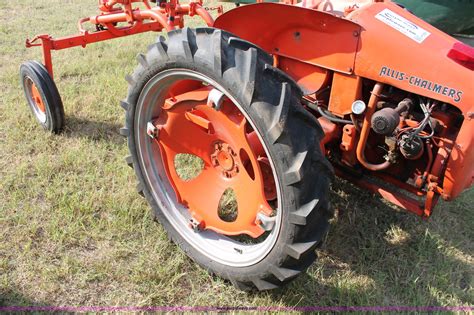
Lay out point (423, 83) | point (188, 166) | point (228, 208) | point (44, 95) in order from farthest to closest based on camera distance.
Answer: point (44, 95)
point (188, 166)
point (228, 208)
point (423, 83)

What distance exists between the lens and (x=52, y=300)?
2129mm

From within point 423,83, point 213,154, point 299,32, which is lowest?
point 213,154

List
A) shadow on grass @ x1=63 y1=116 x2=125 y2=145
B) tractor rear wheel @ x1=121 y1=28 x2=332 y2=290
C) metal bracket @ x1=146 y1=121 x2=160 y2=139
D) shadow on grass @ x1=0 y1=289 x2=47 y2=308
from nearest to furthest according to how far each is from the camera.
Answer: tractor rear wheel @ x1=121 y1=28 x2=332 y2=290 < shadow on grass @ x1=0 y1=289 x2=47 y2=308 < metal bracket @ x1=146 y1=121 x2=160 y2=139 < shadow on grass @ x1=63 y1=116 x2=125 y2=145

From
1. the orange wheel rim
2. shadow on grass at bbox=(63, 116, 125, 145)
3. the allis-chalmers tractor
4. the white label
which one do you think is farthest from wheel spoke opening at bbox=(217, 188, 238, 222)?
the white label

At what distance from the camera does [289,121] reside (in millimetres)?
1661

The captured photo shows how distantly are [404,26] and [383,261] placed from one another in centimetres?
125

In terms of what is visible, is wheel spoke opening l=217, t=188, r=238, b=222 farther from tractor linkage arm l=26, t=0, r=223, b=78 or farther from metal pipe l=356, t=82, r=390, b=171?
tractor linkage arm l=26, t=0, r=223, b=78

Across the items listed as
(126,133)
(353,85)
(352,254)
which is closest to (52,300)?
(126,133)

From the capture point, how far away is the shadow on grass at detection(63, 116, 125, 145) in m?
3.51

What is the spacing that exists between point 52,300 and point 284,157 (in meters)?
1.39

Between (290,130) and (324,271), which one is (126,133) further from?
(324,271)

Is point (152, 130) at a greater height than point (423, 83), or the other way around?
point (423, 83)

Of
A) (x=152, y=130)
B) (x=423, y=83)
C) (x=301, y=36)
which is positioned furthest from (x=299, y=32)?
(x=152, y=130)

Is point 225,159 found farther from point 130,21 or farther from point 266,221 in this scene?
point 130,21
